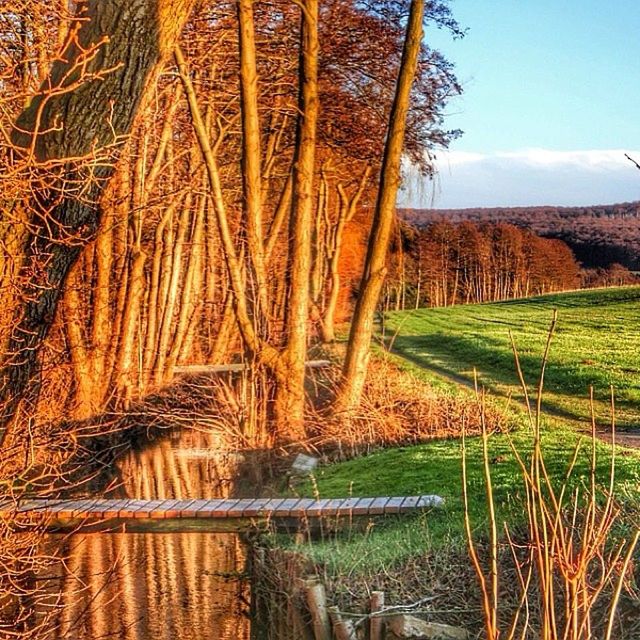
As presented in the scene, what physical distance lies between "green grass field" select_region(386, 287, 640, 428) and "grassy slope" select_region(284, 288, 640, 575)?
39 mm

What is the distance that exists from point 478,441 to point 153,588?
5372 millimetres

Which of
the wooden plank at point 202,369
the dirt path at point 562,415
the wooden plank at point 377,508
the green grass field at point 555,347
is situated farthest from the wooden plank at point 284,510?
the wooden plank at point 202,369

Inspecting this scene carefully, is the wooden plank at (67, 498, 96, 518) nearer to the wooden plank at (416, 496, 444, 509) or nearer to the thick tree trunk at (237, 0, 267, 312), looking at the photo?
the wooden plank at (416, 496, 444, 509)

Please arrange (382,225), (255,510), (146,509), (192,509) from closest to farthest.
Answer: (255,510) → (192,509) → (146,509) → (382,225)

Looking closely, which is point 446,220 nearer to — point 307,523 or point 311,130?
point 311,130

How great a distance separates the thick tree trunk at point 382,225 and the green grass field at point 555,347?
90 centimetres

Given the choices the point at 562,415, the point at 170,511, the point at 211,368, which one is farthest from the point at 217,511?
the point at 562,415

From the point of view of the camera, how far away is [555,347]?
27656 mm

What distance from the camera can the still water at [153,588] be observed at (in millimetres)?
7965

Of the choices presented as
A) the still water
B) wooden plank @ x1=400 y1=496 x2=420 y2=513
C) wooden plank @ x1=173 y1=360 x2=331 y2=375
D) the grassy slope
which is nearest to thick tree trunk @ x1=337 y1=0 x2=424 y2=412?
wooden plank @ x1=173 y1=360 x2=331 y2=375

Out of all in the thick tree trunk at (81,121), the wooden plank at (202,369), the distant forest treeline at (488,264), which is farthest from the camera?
the distant forest treeline at (488,264)

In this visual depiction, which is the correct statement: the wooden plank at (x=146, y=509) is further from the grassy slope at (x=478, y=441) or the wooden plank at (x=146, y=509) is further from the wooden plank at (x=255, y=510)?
the grassy slope at (x=478, y=441)

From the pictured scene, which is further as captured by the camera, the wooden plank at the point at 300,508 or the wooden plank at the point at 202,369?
the wooden plank at the point at 202,369

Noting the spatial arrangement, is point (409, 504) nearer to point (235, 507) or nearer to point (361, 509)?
point (361, 509)
